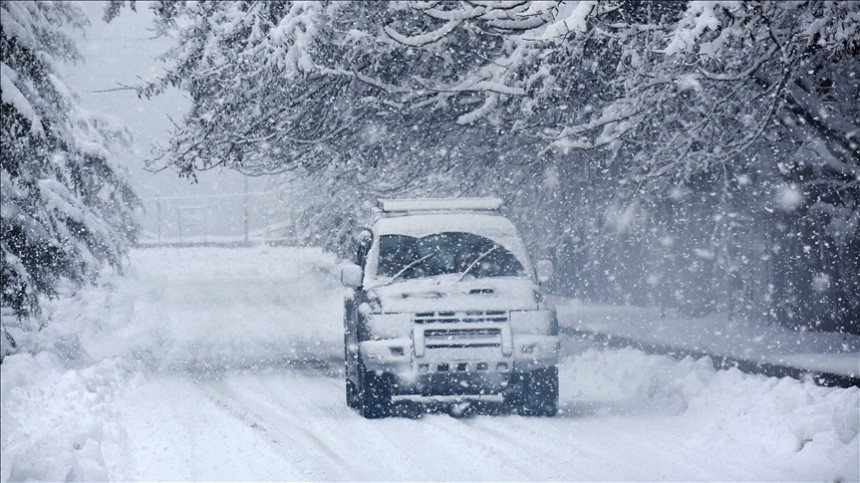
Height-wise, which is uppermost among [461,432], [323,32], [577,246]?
[323,32]

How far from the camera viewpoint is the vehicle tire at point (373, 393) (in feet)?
31.3

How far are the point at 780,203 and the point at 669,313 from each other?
5647 millimetres

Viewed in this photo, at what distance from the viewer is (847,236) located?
11.6 meters

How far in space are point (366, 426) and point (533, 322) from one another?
2.00 meters

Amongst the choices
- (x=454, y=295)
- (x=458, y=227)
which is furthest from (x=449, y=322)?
(x=458, y=227)

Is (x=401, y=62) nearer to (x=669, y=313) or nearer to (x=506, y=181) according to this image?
(x=506, y=181)

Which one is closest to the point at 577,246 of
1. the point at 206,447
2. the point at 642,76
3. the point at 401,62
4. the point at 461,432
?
the point at 401,62

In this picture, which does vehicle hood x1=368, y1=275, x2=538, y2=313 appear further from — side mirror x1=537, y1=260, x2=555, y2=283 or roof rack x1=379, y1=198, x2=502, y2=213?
roof rack x1=379, y1=198, x2=502, y2=213

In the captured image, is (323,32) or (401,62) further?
(401,62)

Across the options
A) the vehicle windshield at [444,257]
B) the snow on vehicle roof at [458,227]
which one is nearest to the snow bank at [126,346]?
the vehicle windshield at [444,257]

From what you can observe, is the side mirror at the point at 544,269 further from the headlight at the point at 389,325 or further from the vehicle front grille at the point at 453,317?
the headlight at the point at 389,325

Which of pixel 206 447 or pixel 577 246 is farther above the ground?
pixel 577 246

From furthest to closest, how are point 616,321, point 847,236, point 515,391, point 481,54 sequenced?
point 616,321, point 481,54, point 847,236, point 515,391

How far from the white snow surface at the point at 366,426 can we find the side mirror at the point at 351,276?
1.40 meters
